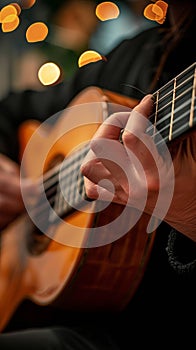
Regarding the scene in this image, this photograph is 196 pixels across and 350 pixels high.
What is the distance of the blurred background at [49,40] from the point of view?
1.66 metres

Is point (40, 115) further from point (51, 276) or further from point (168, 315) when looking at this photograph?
point (168, 315)

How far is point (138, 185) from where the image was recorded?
1.85 feet

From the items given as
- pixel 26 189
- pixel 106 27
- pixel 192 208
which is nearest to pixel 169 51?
pixel 192 208

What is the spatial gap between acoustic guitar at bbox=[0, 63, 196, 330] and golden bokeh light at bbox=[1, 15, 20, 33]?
686mm

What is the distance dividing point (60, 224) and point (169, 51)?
0.31 metres

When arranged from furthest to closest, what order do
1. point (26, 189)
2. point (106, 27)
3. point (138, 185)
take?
1. point (106, 27)
2. point (26, 189)
3. point (138, 185)

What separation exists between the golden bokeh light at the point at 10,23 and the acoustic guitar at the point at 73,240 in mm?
686

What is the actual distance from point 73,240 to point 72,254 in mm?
20

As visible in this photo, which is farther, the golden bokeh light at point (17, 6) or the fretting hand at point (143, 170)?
the golden bokeh light at point (17, 6)

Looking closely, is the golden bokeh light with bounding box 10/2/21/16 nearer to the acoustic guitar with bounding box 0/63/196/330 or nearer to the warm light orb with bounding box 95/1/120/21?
the warm light orb with bounding box 95/1/120/21

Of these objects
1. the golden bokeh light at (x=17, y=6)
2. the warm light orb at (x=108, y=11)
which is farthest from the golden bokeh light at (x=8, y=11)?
the warm light orb at (x=108, y=11)

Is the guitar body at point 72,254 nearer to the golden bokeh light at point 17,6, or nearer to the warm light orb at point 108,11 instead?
the warm light orb at point 108,11

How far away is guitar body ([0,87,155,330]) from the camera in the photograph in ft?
2.56

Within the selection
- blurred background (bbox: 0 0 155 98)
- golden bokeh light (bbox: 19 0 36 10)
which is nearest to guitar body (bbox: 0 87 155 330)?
blurred background (bbox: 0 0 155 98)
